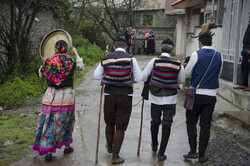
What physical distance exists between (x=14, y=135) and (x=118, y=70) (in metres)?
2.71

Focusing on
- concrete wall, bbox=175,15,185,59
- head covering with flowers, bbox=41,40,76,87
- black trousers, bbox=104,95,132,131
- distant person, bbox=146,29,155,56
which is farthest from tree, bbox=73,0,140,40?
black trousers, bbox=104,95,132,131

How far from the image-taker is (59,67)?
188 inches

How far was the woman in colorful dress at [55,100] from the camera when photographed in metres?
4.77

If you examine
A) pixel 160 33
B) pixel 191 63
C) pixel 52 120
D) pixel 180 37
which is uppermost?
pixel 160 33

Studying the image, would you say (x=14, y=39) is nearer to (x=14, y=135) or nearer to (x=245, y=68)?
(x=14, y=135)

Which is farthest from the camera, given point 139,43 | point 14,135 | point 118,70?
point 139,43

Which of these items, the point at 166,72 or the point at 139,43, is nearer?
the point at 166,72

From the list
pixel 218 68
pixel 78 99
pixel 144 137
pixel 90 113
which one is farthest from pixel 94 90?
pixel 218 68

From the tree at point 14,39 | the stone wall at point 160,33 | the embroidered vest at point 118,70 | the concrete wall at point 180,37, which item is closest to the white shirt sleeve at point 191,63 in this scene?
the embroidered vest at point 118,70

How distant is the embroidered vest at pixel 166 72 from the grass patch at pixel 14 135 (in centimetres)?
256

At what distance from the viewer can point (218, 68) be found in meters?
4.73

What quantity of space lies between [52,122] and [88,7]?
17406 millimetres

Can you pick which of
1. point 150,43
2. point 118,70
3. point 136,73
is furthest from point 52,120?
point 150,43

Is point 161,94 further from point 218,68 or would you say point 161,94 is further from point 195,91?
point 218,68
